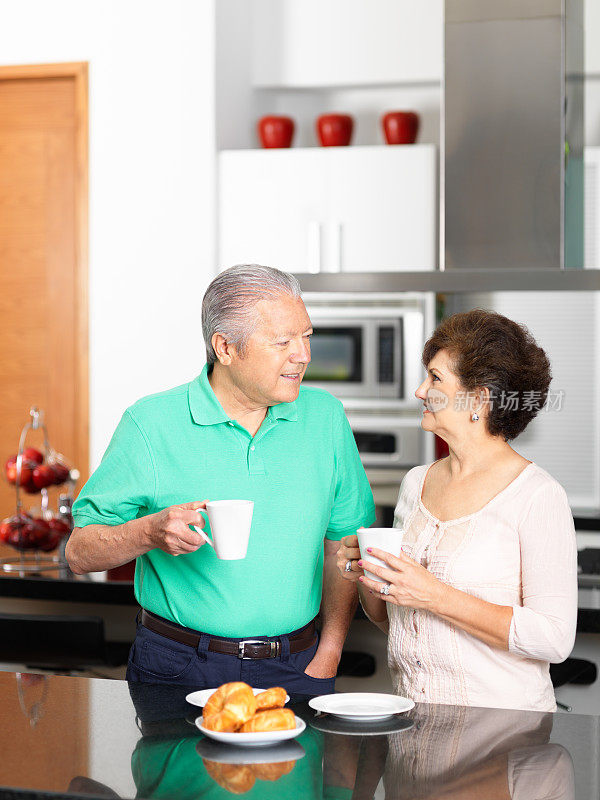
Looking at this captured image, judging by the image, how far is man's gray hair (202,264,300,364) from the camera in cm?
168

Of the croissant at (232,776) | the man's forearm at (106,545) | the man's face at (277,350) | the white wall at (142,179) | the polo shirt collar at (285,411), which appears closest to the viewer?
the croissant at (232,776)

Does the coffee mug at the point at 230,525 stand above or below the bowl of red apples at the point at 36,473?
above

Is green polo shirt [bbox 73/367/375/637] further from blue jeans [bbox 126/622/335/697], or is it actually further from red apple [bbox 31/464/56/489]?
red apple [bbox 31/464/56/489]

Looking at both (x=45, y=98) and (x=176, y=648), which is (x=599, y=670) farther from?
(x=45, y=98)

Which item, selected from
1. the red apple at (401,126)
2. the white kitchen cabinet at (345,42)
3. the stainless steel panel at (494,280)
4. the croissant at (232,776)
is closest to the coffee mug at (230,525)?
the croissant at (232,776)

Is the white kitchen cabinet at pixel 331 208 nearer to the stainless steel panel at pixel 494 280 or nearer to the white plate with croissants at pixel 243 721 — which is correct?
the stainless steel panel at pixel 494 280

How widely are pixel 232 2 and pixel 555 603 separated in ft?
10.6

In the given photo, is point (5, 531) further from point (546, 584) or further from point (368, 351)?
point (368, 351)

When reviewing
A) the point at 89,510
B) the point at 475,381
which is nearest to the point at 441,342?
the point at 475,381

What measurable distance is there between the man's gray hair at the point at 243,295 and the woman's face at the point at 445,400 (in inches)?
10.7

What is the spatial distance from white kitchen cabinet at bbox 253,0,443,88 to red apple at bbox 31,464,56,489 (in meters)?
2.31

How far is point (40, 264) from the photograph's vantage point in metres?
4.12

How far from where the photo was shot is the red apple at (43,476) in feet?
8.36

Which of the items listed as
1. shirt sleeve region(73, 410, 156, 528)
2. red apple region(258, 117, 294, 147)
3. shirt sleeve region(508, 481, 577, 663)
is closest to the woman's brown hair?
shirt sleeve region(508, 481, 577, 663)
